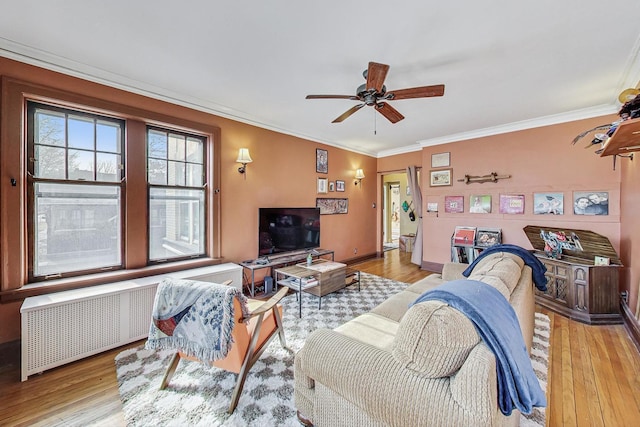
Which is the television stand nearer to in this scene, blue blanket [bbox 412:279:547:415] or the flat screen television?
the flat screen television

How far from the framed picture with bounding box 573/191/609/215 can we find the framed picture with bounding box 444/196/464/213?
4.92 feet

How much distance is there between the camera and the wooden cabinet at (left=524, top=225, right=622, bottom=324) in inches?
115

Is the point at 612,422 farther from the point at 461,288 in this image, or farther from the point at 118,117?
the point at 118,117

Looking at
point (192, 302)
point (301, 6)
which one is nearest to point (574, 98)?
point (301, 6)

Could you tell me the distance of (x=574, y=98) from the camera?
10.5 ft

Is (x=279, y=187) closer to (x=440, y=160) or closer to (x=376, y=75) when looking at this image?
(x=376, y=75)

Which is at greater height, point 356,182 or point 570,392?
point 356,182

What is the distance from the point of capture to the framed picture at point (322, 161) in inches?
198

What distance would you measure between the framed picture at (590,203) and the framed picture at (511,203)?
24.4 inches

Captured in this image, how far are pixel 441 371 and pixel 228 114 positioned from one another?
149 inches

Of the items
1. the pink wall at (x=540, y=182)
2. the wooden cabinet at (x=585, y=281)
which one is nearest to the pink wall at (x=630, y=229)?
the pink wall at (x=540, y=182)

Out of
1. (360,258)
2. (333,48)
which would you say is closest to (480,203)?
(360,258)

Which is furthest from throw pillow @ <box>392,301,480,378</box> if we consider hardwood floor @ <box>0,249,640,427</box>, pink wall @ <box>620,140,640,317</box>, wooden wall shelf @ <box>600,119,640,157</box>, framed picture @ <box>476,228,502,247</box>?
framed picture @ <box>476,228,502,247</box>

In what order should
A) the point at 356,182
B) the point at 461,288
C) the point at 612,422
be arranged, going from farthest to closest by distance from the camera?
the point at 356,182, the point at 612,422, the point at 461,288
